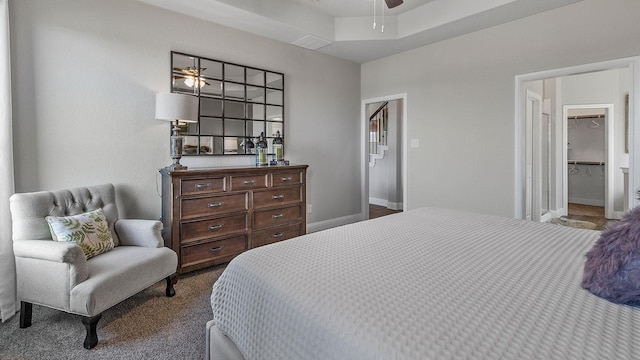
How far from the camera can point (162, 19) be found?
119 inches

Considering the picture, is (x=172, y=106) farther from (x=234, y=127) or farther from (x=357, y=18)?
(x=357, y=18)

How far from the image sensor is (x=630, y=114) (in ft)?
9.04

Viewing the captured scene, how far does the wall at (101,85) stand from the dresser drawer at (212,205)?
549 mm

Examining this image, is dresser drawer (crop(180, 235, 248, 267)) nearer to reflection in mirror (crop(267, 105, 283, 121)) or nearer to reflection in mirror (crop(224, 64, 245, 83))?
reflection in mirror (crop(267, 105, 283, 121))

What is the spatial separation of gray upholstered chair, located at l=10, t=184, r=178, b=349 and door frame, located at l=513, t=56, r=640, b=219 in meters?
3.53

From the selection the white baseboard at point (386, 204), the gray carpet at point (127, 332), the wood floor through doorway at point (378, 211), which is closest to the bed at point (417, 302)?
the gray carpet at point (127, 332)

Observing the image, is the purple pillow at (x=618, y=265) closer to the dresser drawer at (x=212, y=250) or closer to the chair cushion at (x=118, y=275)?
the chair cushion at (x=118, y=275)

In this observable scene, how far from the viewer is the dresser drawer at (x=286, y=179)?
3426mm

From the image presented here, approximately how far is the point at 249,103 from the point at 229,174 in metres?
1.07

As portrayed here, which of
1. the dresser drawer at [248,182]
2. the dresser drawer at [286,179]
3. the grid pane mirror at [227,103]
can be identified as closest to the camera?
the dresser drawer at [248,182]

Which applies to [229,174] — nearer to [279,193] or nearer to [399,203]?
[279,193]

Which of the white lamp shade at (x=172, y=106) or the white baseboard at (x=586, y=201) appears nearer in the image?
the white lamp shade at (x=172, y=106)

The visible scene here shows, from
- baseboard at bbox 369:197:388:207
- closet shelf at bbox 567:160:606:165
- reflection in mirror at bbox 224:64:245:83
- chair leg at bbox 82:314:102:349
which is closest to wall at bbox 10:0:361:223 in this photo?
reflection in mirror at bbox 224:64:245:83

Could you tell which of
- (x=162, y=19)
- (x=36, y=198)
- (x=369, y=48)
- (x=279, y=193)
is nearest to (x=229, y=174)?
(x=279, y=193)
